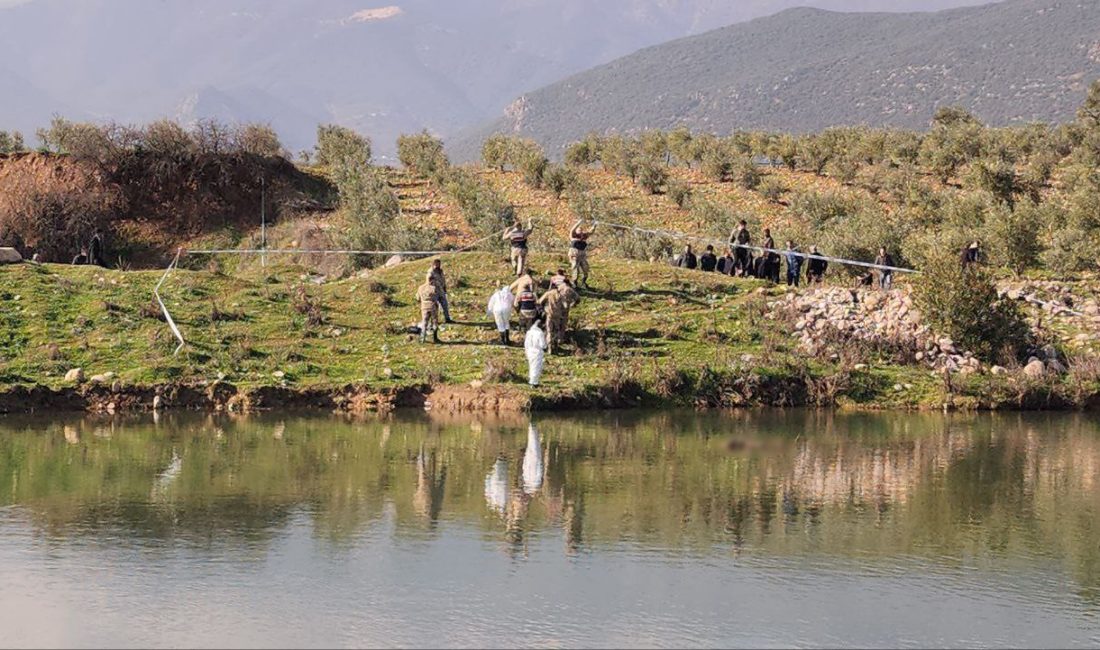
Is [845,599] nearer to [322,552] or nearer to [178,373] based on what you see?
[322,552]

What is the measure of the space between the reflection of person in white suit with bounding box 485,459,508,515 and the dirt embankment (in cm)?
3062

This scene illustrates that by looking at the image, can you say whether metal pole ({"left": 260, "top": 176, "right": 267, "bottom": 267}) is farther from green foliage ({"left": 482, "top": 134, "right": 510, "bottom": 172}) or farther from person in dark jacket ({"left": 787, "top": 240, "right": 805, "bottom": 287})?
person in dark jacket ({"left": 787, "top": 240, "right": 805, "bottom": 287})

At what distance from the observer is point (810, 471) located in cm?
2436

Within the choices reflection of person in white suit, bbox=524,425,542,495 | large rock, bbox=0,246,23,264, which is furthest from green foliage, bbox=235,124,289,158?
reflection of person in white suit, bbox=524,425,542,495

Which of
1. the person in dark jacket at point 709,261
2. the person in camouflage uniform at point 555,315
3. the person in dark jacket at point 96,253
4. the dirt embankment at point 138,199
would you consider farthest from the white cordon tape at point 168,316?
the dirt embankment at point 138,199

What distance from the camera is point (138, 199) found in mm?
54719

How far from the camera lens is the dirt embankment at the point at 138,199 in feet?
167

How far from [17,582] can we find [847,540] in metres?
10.5

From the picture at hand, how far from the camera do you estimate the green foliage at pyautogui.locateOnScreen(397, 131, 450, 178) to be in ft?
211

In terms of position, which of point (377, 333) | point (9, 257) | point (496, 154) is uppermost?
point (496, 154)

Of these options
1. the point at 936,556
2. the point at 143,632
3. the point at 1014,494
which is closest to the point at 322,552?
the point at 143,632

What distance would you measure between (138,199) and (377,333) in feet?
76.8

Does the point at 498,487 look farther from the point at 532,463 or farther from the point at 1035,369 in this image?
the point at 1035,369

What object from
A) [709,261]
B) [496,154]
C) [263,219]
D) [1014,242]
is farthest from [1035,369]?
[496,154]
